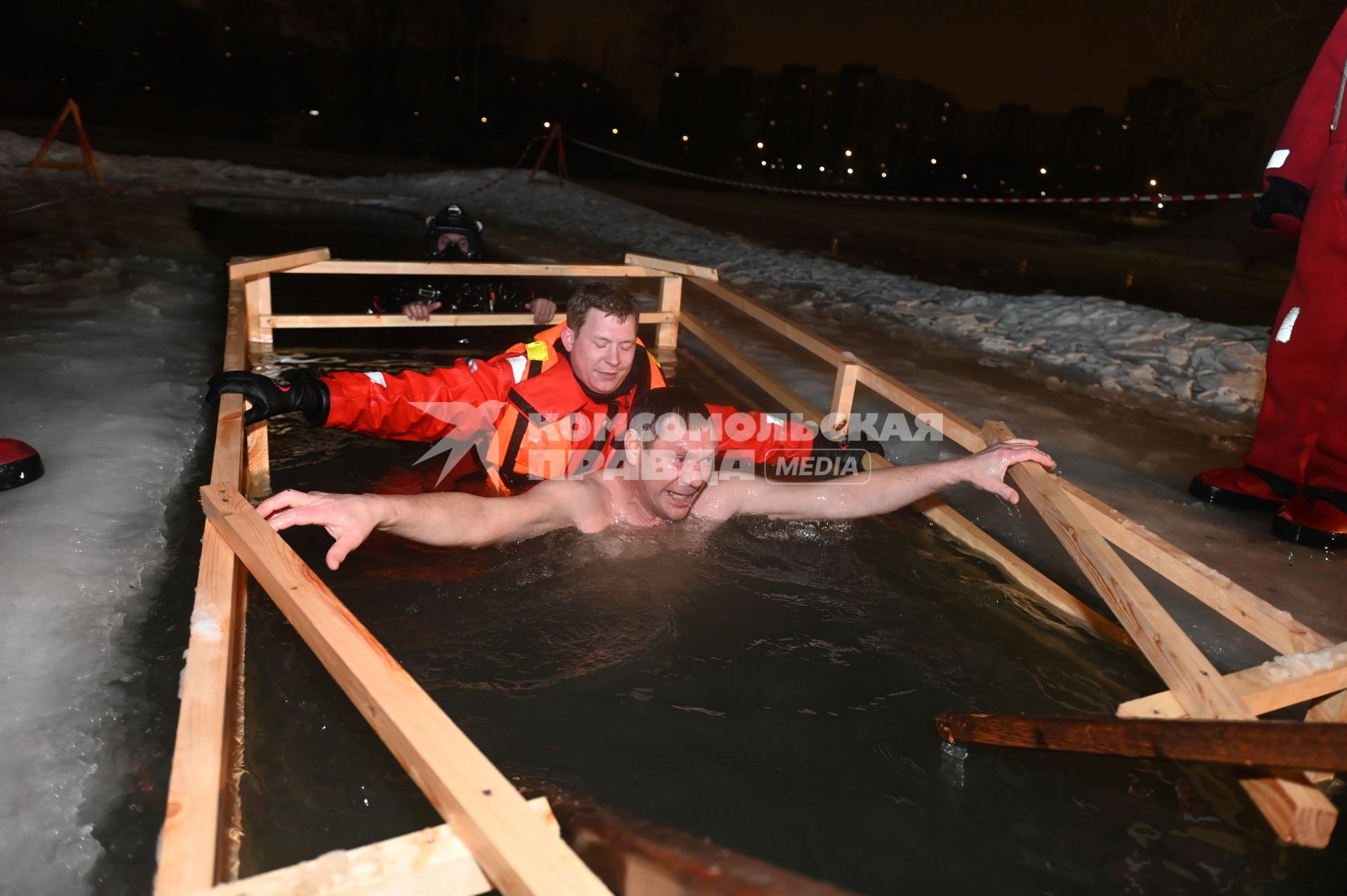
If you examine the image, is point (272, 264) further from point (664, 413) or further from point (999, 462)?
point (999, 462)

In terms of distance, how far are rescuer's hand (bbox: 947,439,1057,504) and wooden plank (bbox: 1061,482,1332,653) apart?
0.20 metres

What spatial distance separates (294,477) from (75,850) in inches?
99.6

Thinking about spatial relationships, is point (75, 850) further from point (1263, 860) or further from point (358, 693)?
point (1263, 860)

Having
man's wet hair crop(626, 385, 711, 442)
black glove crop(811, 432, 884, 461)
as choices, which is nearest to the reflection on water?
man's wet hair crop(626, 385, 711, 442)

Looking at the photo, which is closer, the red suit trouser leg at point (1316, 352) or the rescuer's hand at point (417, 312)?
the red suit trouser leg at point (1316, 352)

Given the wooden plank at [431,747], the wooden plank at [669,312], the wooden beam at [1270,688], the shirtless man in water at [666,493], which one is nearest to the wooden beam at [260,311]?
the shirtless man in water at [666,493]

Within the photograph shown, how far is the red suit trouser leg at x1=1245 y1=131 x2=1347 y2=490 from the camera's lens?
395 centimetres

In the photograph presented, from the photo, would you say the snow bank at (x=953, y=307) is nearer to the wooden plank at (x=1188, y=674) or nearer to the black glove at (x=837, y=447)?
the black glove at (x=837, y=447)

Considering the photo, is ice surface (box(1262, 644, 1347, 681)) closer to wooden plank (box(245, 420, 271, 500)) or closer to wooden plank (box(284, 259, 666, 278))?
wooden plank (box(245, 420, 271, 500))

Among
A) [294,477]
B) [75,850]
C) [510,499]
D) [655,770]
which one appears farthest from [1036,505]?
[294,477]

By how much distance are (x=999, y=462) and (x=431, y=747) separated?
2409mm

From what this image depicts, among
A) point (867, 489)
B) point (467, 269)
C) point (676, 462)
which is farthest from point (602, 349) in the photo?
point (467, 269)

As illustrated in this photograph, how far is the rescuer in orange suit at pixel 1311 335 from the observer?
3.97m

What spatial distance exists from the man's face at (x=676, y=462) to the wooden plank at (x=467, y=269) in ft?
8.34
